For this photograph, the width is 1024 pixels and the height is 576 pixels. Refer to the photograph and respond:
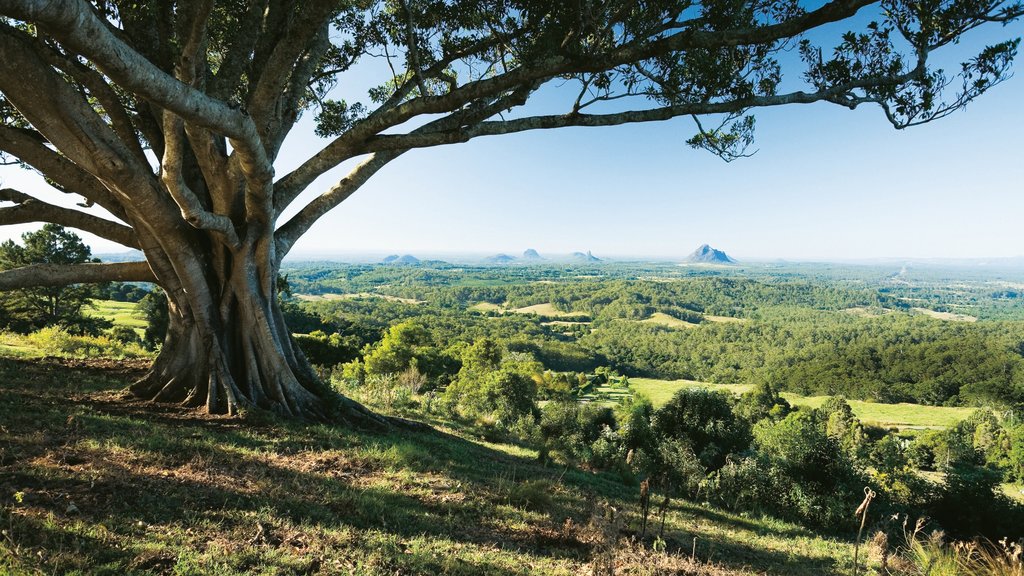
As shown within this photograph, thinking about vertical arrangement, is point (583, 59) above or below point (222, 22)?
below

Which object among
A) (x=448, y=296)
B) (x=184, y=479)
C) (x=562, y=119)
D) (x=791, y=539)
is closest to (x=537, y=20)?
(x=562, y=119)

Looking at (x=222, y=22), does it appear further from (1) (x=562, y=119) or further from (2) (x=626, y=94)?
(2) (x=626, y=94)

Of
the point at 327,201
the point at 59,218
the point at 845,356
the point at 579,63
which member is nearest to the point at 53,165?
the point at 59,218

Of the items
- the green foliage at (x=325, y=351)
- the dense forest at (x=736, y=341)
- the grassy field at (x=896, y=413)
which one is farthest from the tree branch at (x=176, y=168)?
the grassy field at (x=896, y=413)

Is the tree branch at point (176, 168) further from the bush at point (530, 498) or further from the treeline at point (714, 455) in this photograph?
the treeline at point (714, 455)

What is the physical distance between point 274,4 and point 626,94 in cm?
557

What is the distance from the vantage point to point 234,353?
23.0ft

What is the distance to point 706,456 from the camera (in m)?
16.8

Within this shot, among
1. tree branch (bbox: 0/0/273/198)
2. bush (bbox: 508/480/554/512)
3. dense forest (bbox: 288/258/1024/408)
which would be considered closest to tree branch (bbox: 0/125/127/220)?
tree branch (bbox: 0/0/273/198)

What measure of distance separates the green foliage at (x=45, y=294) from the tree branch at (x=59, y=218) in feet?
86.2

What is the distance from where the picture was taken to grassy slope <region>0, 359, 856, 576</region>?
260cm

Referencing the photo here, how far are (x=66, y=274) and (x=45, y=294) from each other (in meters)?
33.0

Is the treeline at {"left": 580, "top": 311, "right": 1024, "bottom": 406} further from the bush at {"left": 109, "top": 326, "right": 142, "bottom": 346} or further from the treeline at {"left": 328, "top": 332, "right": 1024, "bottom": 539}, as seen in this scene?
the bush at {"left": 109, "top": 326, "right": 142, "bottom": 346}

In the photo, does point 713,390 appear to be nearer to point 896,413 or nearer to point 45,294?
point 45,294
